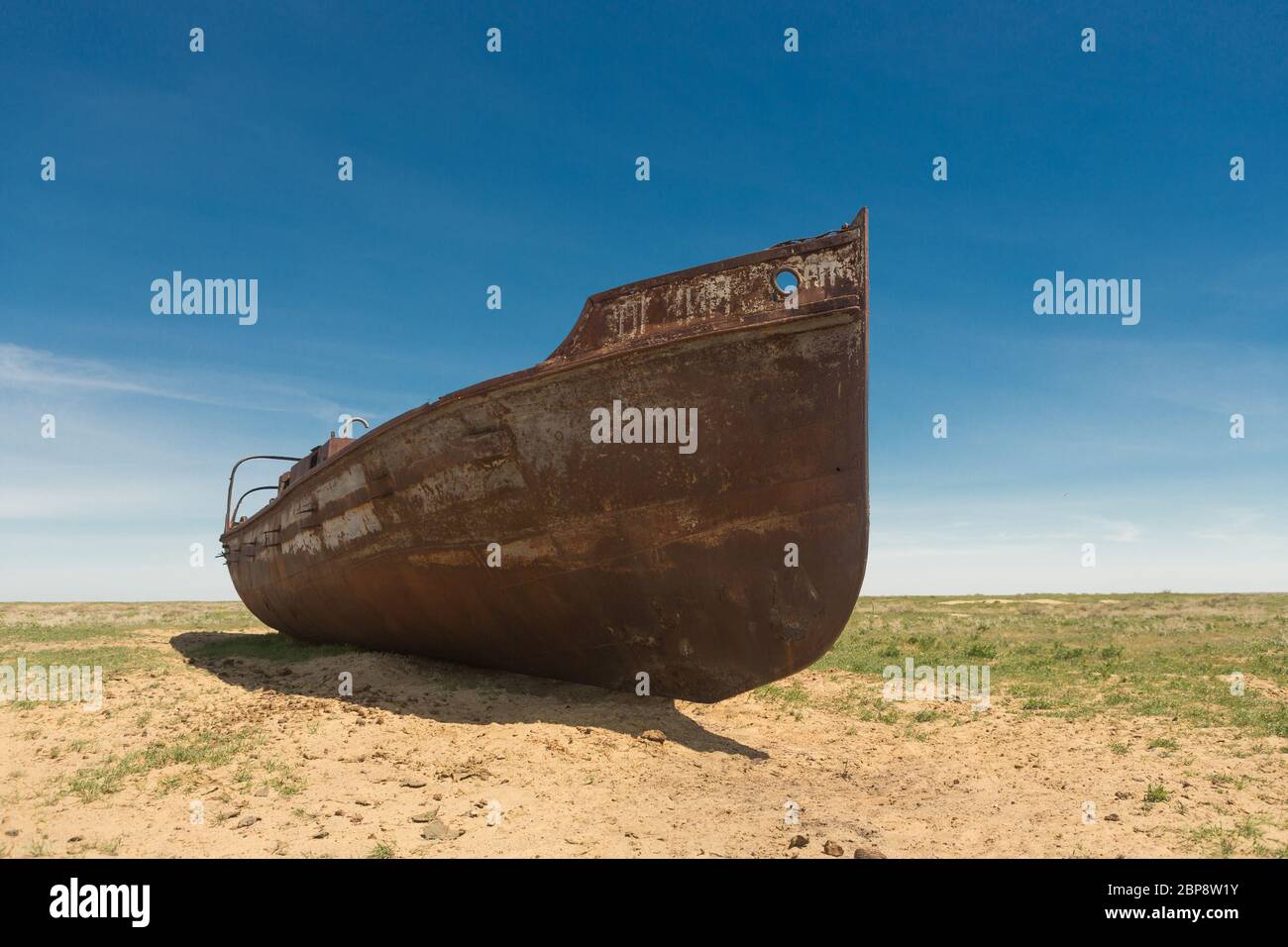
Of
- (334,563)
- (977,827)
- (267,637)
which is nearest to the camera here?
(977,827)

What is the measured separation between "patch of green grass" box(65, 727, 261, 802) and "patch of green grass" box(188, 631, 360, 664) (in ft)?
8.36

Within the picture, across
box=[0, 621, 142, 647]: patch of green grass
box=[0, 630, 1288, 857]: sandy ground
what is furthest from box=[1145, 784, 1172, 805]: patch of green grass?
box=[0, 621, 142, 647]: patch of green grass

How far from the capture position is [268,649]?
9.68 metres

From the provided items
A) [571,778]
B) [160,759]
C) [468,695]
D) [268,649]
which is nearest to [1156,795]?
[571,778]

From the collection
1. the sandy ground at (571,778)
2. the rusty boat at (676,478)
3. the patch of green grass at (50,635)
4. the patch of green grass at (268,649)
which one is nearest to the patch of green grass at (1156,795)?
the sandy ground at (571,778)

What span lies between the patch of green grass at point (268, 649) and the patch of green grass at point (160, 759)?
2548mm

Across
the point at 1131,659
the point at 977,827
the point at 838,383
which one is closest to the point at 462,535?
the point at 838,383

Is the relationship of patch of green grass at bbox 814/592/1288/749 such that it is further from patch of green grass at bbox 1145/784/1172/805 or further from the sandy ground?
patch of green grass at bbox 1145/784/1172/805

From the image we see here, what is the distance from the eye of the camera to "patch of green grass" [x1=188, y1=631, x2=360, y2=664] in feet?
27.8

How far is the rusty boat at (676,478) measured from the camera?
5457mm

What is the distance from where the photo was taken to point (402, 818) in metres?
4.13

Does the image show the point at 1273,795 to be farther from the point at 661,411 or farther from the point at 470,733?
the point at 470,733

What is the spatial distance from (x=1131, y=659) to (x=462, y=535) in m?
9.65

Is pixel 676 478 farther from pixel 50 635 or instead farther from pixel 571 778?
pixel 50 635
